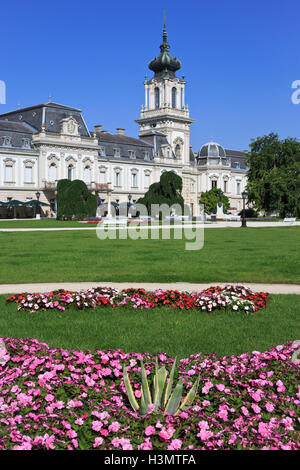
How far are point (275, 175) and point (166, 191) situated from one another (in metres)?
15.5

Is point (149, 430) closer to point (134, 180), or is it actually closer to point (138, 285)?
point (138, 285)

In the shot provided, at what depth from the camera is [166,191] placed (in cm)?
5350

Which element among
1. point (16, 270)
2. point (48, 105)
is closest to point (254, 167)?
point (48, 105)

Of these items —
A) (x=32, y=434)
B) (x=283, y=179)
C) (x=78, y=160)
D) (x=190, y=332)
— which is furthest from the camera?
(x=78, y=160)

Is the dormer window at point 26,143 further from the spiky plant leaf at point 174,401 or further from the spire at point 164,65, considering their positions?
the spiky plant leaf at point 174,401

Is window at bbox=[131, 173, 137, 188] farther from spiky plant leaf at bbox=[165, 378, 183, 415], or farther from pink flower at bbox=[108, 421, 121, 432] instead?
pink flower at bbox=[108, 421, 121, 432]

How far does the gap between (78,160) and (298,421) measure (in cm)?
6762

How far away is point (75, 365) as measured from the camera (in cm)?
571

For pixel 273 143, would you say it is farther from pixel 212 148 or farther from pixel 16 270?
pixel 16 270

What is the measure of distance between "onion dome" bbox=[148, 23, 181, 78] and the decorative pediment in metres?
24.6

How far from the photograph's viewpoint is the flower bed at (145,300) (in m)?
9.01

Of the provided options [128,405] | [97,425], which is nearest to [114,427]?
[97,425]

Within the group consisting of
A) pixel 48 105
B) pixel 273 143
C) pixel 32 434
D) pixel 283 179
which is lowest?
pixel 32 434

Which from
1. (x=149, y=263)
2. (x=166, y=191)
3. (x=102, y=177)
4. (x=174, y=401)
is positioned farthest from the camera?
(x=102, y=177)
